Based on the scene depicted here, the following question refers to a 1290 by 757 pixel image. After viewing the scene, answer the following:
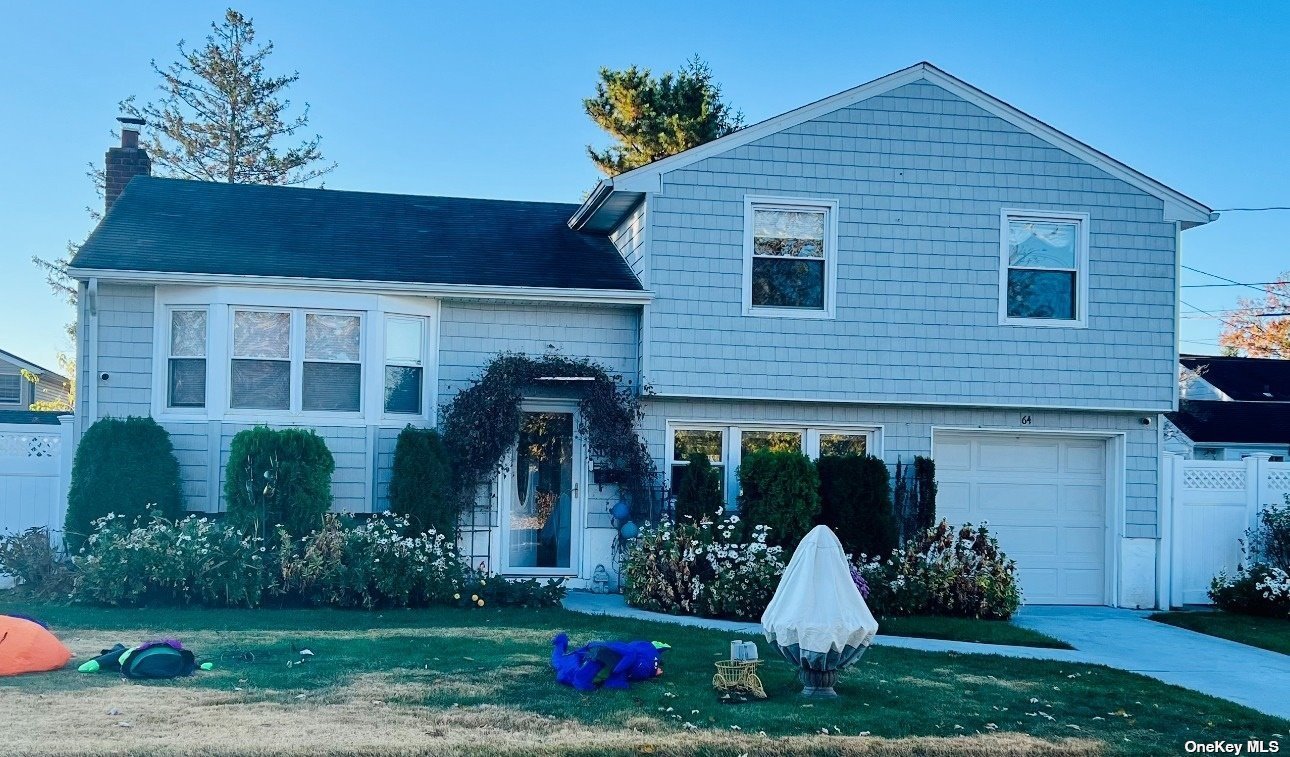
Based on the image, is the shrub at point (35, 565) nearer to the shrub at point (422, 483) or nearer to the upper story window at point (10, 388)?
the shrub at point (422, 483)

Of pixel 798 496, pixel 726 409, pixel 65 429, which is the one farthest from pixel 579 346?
pixel 65 429

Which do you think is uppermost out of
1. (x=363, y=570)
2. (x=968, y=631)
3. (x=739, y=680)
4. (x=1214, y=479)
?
(x=1214, y=479)

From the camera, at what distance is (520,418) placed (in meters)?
14.7

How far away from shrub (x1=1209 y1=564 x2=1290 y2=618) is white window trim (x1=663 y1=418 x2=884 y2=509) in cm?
437

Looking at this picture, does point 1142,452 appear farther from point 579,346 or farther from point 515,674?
point 515,674

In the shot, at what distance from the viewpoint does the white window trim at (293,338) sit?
561 inches

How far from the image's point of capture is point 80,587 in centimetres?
1245

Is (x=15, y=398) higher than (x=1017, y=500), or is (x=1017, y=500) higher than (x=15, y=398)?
(x=15, y=398)

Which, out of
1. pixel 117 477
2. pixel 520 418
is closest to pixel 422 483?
pixel 520 418

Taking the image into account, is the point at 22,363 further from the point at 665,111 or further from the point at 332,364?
the point at 332,364

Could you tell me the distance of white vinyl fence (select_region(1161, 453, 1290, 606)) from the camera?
51.3ft

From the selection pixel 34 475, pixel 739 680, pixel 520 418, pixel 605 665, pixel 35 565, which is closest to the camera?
pixel 739 680

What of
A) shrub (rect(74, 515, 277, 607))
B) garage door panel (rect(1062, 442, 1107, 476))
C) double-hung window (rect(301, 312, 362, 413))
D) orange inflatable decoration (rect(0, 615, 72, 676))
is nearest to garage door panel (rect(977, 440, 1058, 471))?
garage door panel (rect(1062, 442, 1107, 476))

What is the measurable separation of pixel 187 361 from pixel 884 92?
28.3ft
